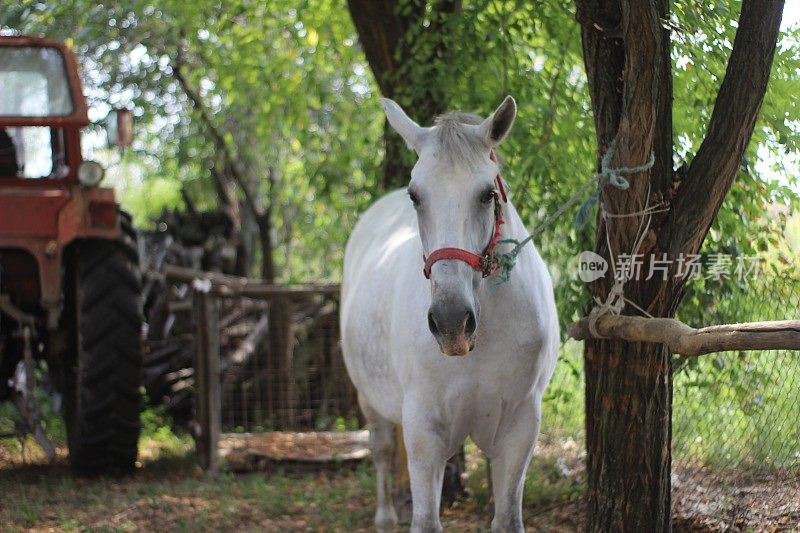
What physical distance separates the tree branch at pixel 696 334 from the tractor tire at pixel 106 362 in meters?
3.39

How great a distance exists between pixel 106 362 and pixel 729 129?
427 centimetres

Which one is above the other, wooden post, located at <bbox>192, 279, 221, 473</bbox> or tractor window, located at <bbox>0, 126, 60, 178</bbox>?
tractor window, located at <bbox>0, 126, 60, 178</bbox>

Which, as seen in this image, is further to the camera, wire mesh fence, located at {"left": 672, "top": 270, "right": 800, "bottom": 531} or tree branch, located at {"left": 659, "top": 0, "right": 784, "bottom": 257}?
wire mesh fence, located at {"left": 672, "top": 270, "right": 800, "bottom": 531}

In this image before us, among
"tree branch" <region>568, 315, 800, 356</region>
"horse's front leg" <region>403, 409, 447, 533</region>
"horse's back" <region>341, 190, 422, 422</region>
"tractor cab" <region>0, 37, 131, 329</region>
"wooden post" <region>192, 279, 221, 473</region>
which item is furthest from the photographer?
"wooden post" <region>192, 279, 221, 473</region>

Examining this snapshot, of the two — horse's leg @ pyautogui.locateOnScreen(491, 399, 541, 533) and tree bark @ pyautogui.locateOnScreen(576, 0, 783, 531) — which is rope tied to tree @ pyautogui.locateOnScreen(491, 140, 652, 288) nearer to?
tree bark @ pyautogui.locateOnScreen(576, 0, 783, 531)

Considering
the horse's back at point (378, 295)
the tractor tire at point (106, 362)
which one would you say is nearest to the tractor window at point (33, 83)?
the tractor tire at point (106, 362)

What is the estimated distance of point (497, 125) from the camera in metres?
3.65

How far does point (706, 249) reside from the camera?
4797mm

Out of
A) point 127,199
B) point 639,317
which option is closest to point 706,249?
point 639,317

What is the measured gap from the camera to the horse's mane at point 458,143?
3.56 meters

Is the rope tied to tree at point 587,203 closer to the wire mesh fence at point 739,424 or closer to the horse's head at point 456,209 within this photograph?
the horse's head at point 456,209

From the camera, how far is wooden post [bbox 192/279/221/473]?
7.13 m

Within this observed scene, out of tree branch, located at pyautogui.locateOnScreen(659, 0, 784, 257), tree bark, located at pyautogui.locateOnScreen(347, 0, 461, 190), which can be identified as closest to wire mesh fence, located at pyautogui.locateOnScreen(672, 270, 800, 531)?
tree branch, located at pyautogui.locateOnScreen(659, 0, 784, 257)

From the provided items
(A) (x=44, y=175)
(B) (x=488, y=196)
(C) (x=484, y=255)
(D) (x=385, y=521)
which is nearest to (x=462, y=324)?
(C) (x=484, y=255)
